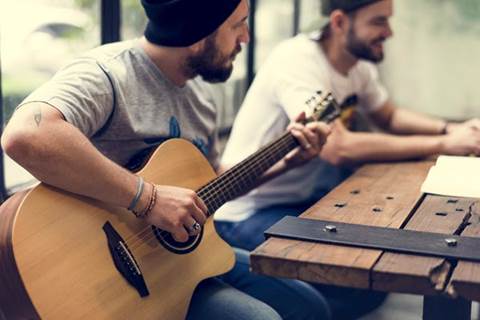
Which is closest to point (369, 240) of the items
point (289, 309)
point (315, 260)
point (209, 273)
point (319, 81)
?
point (315, 260)

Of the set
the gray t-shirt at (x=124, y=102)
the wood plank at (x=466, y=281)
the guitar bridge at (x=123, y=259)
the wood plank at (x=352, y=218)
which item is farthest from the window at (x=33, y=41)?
the wood plank at (x=466, y=281)

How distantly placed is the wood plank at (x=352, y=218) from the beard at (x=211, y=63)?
1.44 feet

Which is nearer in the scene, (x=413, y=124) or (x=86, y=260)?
(x=86, y=260)

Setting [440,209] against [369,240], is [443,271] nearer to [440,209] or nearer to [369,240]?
[369,240]

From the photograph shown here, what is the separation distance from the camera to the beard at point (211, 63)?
74.3 inches

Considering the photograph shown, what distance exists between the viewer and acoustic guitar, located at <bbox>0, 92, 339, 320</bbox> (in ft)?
4.56

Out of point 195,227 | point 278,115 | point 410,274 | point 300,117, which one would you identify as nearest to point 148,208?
point 195,227

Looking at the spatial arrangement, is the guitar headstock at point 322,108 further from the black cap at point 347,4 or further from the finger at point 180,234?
the finger at point 180,234

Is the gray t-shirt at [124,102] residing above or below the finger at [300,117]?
above

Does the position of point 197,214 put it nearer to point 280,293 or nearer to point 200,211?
point 200,211

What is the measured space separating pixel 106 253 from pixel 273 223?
93 centimetres

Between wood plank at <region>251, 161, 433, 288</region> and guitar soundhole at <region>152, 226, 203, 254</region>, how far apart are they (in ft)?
0.98

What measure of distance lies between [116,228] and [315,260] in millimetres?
475

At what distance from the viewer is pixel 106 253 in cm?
153
